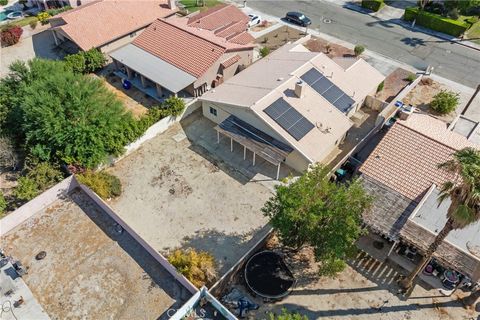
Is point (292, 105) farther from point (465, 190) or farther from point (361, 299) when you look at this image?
point (465, 190)

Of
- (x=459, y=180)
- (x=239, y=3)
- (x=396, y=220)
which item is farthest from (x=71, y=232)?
(x=239, y=3)

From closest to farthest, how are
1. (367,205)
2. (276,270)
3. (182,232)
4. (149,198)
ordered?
1. (367,205)
2. (276,270)
3. (182,232)
4. (149,198)

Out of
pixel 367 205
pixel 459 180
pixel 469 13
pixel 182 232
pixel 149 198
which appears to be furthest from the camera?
pixel 469 13

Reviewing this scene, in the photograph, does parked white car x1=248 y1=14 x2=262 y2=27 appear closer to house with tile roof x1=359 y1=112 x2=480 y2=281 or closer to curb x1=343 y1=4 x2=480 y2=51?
curb x1=343 y1=4 x2=480 y2=51

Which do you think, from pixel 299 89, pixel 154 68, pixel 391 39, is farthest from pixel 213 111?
pixel 391 39

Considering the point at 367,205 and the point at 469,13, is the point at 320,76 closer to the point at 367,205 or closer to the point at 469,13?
the point at 367,205
